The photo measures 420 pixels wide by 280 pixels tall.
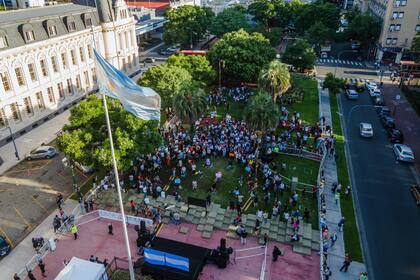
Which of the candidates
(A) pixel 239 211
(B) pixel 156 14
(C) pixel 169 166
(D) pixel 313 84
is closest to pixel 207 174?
(C) pixel 169 166

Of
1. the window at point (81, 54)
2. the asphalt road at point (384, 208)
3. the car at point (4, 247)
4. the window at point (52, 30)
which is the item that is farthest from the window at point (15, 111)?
the asphalt road at point (384, 208)

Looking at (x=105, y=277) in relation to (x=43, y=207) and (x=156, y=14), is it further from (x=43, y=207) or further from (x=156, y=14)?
(x=156, y=14)

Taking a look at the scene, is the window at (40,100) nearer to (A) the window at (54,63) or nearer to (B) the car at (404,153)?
(A) the window at (54,63)

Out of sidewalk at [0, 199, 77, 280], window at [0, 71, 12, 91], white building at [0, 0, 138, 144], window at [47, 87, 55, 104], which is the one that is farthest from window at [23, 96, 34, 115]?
sidewalk at [0, 199, 77, 280]

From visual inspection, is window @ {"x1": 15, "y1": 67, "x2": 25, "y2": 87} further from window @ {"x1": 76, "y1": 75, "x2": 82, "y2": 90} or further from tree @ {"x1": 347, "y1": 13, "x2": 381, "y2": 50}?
tree @ {"x1": 347, "y1": 13, "x2": 381, "y2": 50}

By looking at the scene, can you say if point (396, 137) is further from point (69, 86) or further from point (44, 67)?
point (44, 67)
